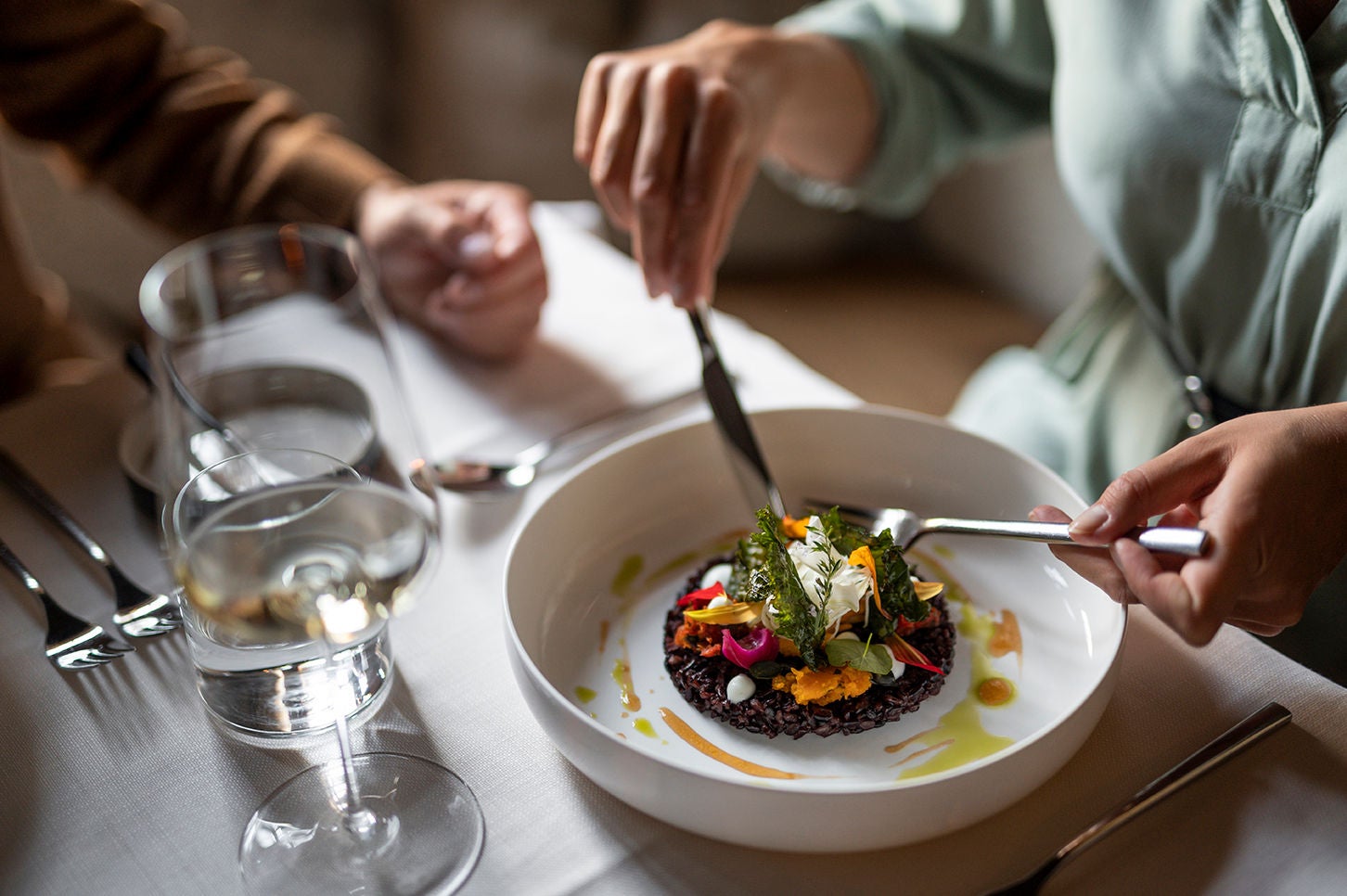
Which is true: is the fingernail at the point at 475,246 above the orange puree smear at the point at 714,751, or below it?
above

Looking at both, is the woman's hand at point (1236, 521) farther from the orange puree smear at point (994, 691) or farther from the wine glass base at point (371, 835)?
the wine glass base at point (371, 835)

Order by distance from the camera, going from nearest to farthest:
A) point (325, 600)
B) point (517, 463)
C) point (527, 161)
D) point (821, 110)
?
point (325, 600), point (517, 463), point (821, 110), point (527, 161)

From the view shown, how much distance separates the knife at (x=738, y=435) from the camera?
2.41 ft

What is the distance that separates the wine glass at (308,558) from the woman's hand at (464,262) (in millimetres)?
191

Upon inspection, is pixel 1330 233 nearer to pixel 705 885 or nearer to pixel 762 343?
pixel 762 343

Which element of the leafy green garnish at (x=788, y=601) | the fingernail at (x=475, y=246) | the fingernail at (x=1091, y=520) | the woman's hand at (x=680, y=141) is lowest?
the leafy green garnish at (x=788, y=601)

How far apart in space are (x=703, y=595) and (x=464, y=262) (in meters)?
0.44

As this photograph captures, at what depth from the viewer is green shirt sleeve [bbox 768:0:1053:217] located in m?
0.99

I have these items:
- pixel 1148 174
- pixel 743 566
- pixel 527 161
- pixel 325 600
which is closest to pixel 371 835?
pixel 325 600

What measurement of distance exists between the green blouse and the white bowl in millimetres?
264

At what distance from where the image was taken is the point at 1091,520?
1.73 feet

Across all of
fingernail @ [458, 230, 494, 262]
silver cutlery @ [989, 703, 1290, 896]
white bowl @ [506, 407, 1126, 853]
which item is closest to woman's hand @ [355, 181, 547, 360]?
fingernail @ [458, 230, 494, 262]

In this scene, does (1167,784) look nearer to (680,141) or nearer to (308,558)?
(308,558)

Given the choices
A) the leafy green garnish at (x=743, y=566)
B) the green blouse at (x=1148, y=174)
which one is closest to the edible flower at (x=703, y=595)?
the leafy green garnish at (x=743, y=566)
